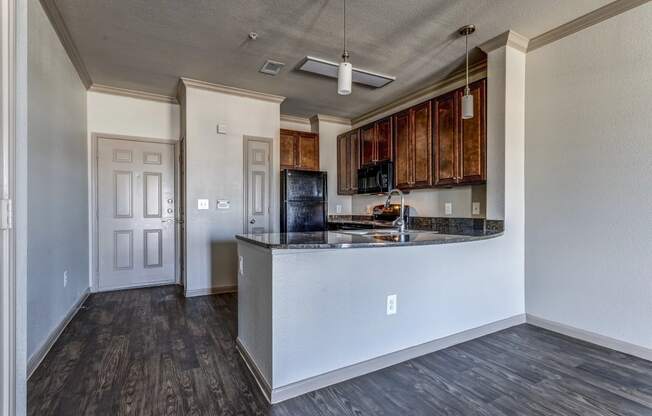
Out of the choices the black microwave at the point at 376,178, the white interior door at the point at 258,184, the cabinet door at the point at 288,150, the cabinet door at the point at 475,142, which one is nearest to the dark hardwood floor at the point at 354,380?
the cabinet door at the point at 475,142

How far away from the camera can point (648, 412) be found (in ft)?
5.57

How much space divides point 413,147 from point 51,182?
354 cm

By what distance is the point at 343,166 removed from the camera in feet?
17.4

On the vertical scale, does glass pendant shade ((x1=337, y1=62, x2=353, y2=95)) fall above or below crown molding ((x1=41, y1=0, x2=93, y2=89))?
below

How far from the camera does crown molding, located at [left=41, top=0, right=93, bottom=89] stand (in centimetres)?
243

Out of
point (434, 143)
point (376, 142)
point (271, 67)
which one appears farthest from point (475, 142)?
point (271, 67)

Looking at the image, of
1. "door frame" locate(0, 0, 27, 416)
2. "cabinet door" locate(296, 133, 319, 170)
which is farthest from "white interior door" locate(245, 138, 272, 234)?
"door frame" locate(0, 0, 27, 416)

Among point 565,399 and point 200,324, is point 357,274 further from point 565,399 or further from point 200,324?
point 200,324

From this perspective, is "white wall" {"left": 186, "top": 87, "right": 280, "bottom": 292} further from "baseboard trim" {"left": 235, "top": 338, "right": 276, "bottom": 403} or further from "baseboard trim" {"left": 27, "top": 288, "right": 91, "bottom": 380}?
"baseboard trim" {"left": 235, "top": 338, "right": 276, "bottom": 403}

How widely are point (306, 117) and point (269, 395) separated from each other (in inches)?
174

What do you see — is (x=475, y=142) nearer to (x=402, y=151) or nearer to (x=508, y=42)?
(x=508, y=42)

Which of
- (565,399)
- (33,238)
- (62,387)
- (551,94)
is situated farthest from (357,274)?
(551,94)

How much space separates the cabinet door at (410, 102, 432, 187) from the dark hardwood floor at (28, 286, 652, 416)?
1801mm

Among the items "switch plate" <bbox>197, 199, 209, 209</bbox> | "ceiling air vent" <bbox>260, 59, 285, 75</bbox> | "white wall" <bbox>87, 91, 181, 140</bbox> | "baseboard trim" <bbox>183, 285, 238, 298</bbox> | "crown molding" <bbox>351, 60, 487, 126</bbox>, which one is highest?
"ceiling air vent" <bbox>260, 59, 285, 75</bbox>
